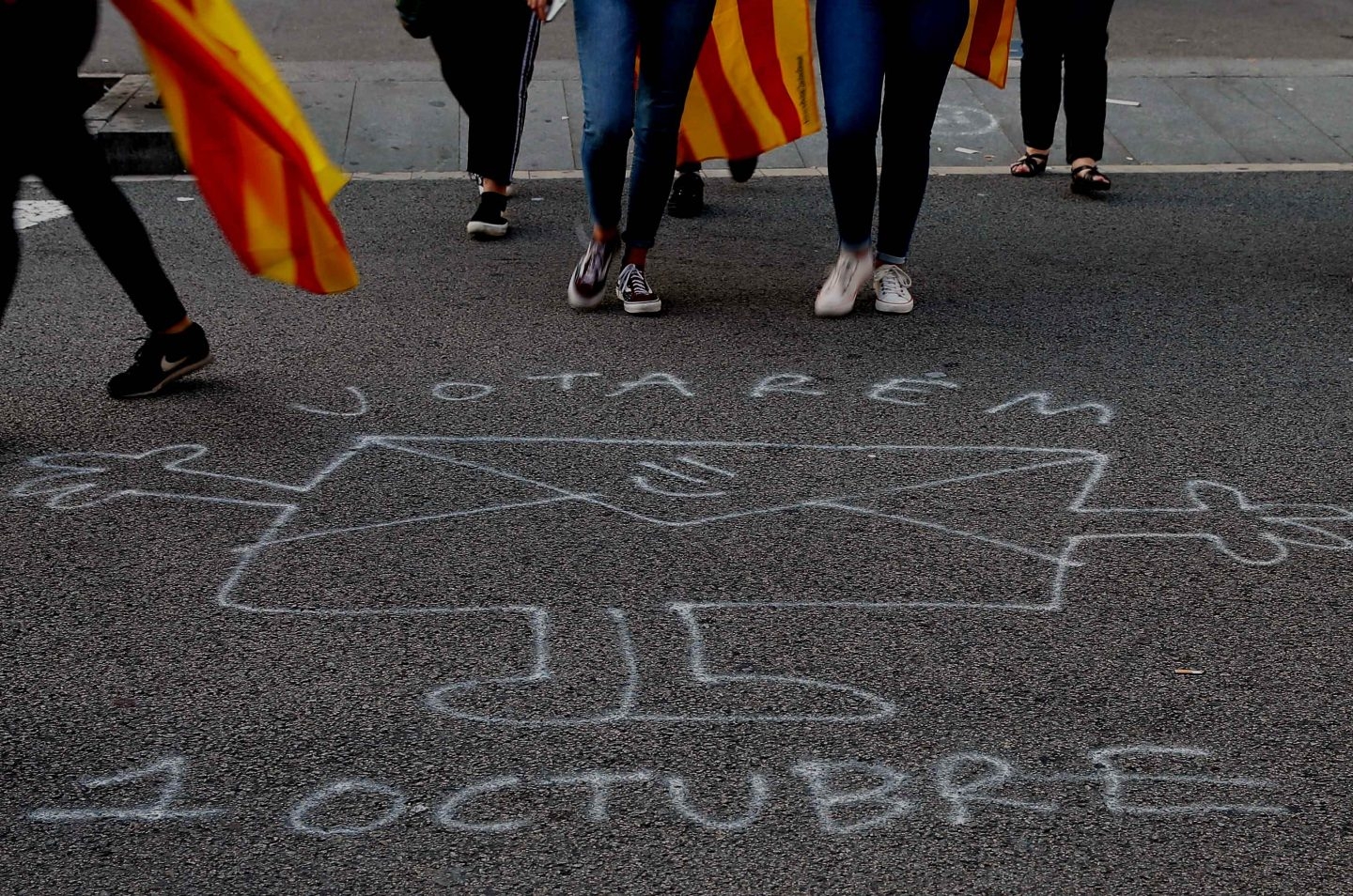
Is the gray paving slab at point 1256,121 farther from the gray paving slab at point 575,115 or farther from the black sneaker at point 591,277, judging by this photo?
the black sneaker at point 591,277

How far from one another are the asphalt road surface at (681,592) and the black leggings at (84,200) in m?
0.30

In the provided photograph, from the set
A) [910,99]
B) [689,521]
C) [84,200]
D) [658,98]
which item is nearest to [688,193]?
[658,98]

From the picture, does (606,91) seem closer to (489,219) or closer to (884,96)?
(884,96)

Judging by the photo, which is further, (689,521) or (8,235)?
(8,235)

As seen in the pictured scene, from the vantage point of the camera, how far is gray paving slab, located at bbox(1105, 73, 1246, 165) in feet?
23.9

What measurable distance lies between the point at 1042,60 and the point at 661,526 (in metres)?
3.90

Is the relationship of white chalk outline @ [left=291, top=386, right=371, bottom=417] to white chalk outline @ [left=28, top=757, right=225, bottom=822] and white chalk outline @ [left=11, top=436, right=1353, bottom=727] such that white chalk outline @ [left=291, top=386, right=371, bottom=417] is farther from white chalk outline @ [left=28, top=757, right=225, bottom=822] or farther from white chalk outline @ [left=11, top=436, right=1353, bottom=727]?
white chalk outline @ [left=28, top=757, right=225, bottom=822]

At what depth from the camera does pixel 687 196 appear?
6.21 metres

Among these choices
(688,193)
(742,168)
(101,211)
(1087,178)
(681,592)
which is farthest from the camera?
(1087,178)

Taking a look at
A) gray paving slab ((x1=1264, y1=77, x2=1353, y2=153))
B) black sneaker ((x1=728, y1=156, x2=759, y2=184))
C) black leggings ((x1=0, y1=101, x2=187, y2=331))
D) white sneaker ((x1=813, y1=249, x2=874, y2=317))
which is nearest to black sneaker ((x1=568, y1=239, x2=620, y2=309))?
white sneaker ((x1=813, y1=249, x2=874, y2=317))

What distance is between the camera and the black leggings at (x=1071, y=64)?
6461 millimetres

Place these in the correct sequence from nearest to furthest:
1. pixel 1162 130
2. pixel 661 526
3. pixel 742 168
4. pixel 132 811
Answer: pixel 132 811 < pixel 661 526 < pixel 742 168 < pixel 1162 130

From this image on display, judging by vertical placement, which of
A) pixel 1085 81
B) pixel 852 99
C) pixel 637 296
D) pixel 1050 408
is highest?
pixel 852 99

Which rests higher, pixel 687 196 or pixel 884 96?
pixel 884 96
